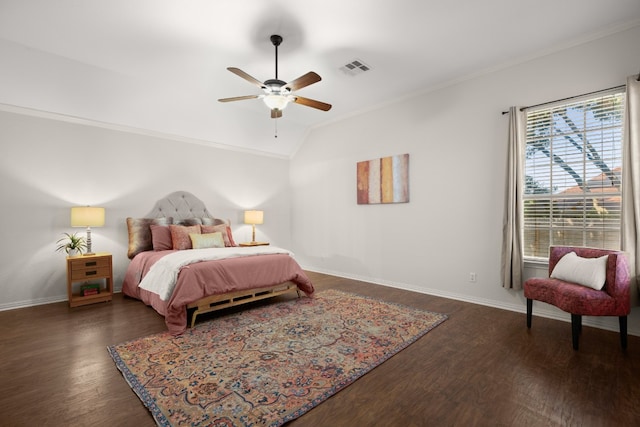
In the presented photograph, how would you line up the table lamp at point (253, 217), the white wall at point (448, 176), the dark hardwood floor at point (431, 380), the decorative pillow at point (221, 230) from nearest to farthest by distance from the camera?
1. the dark hardwood floor at point (431, 380)
2. the white wall at point (448, 176)
3. the decorative pillow at point (221, 230)
4. the table lamp at point (253, 217)

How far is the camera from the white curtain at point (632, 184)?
9.18 ft

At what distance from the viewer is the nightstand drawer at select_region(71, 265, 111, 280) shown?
3.79 meters

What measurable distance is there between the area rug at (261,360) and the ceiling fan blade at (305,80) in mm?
2411

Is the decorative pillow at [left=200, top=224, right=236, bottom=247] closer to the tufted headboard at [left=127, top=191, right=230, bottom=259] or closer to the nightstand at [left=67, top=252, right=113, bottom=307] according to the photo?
the tufted headboard at [left=127, top=191, right=230, bottom=259]

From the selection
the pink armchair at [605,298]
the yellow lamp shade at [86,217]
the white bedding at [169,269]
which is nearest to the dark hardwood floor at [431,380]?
the pink armchair at [605,298]

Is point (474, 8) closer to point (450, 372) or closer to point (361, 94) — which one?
point (361, 94)

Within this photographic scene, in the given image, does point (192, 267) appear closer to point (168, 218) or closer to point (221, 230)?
point (221, 230)

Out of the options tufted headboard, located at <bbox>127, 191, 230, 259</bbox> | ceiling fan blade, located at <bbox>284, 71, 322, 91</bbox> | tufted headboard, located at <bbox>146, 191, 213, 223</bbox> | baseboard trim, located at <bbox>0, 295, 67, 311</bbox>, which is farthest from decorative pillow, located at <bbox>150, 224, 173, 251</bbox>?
ceiling fan blade, located at <bbox>284, 71, 322, 91</bbox>

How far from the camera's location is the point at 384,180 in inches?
197

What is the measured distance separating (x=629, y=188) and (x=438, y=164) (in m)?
1.99

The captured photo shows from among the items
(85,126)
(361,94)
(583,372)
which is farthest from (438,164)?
(85,126)

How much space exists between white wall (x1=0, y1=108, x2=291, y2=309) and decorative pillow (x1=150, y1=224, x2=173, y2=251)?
0.50m

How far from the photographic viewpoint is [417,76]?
4.08 m

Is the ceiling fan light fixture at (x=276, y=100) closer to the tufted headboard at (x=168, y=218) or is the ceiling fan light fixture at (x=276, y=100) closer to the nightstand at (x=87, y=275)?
the tufted headboard at (x=168, y=218)
